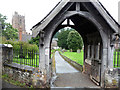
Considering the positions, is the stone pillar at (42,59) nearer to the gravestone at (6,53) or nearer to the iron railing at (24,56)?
the iron railing at (24,56)

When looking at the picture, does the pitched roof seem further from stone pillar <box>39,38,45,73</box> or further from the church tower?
the church tower

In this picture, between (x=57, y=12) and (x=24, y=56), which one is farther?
(x=24, y=56)

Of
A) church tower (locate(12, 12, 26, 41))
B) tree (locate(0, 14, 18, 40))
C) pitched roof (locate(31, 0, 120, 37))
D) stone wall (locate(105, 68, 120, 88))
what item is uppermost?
church tower (locate(12, 12, 26, 41))

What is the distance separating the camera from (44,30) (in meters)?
4.84

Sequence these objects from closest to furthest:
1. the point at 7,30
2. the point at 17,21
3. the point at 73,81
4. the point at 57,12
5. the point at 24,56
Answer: the point at 57,12
the point at 24,56
the point at 73,81
the point at 7,30
the point at 17,21

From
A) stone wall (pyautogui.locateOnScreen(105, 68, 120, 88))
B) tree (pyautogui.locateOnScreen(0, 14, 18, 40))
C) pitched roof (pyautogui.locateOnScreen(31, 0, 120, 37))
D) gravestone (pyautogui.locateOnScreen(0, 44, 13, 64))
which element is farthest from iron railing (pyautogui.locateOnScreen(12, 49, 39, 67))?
tree (pyautogui.locateOnScreen(0, 14, 18, 40))

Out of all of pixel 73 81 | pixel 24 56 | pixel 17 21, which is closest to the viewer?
pixel 24 56

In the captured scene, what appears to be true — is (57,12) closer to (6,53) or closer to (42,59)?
(42,59)

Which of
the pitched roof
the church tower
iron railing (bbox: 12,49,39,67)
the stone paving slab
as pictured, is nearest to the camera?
the pitched roof

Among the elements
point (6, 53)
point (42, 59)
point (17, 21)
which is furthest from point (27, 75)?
point (17, 21)

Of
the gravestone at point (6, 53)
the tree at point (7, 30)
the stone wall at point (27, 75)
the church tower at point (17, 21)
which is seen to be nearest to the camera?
the stone wall at point (27, 75)

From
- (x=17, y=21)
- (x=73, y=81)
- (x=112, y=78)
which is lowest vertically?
(x=73, y=81)

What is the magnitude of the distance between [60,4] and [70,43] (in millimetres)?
30326

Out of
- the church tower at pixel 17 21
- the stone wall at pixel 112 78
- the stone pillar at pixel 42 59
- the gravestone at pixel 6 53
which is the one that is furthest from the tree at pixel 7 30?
the church tower at pixel 17 21
